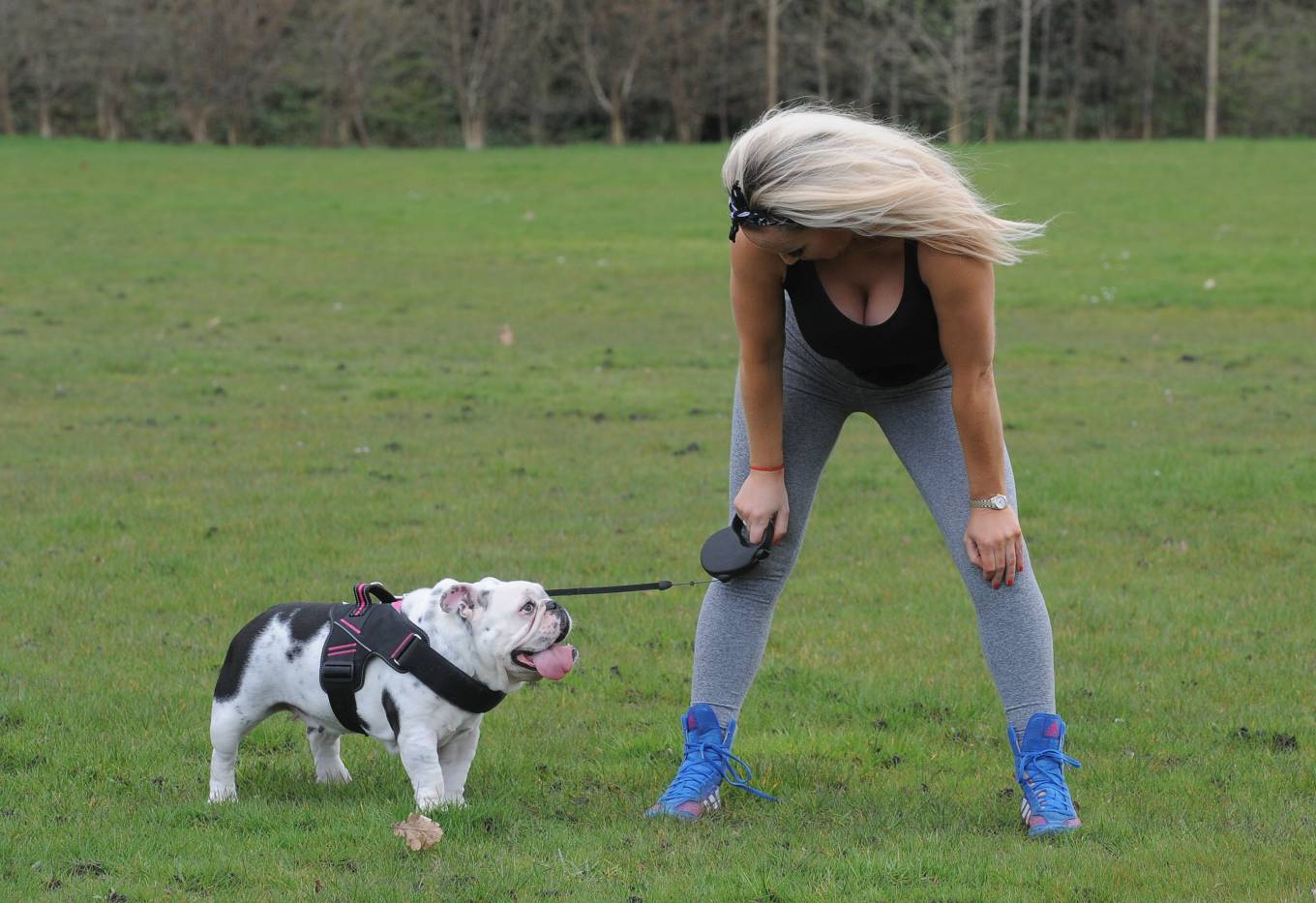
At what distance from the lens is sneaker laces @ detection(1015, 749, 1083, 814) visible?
15.7 ft

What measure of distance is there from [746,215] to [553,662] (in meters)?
1.56

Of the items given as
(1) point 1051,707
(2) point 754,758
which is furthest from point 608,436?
(1) point 1051,707

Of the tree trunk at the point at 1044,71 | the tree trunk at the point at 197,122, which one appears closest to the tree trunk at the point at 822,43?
the tree trunk at the point at 1044,71

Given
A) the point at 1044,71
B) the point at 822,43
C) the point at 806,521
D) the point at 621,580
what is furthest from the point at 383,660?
the point at 1044,71

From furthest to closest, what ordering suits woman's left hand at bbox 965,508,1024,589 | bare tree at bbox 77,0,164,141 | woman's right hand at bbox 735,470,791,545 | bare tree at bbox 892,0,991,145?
bare tree at bbox 892,0,991,145 → bare tree at bbox 77,0,164,141 → woman's right hand at bbox 735,470,791,545 → woman's left hand at bbox 965,508,1024,589

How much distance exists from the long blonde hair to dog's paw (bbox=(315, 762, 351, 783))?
2.65m

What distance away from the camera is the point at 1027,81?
63.4 metres

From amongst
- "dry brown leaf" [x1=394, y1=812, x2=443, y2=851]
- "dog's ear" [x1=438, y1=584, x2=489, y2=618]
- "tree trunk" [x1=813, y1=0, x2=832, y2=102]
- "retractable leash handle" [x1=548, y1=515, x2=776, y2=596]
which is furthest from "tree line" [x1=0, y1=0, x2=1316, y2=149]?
"dry brown leaf" [x1=394, y1=812, x2=443, y2=851]

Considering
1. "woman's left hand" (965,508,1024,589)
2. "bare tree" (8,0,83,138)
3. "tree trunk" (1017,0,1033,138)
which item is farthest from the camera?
"tree trunk" (1017,0,1033,138)

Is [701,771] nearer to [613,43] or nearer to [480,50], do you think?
[480,50]

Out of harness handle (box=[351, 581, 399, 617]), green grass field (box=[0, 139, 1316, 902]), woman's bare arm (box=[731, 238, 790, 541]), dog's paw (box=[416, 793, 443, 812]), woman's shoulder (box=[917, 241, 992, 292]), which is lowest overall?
green grass field (box=[0, 139, 1316, 902])

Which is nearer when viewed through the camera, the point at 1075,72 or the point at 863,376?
the point at 863,376

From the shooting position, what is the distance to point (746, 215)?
4328 millimetres

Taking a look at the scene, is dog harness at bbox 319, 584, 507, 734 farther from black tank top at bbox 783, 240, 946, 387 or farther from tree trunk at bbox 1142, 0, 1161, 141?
tree trunk at bbox 1142, 0, 1161, 141
